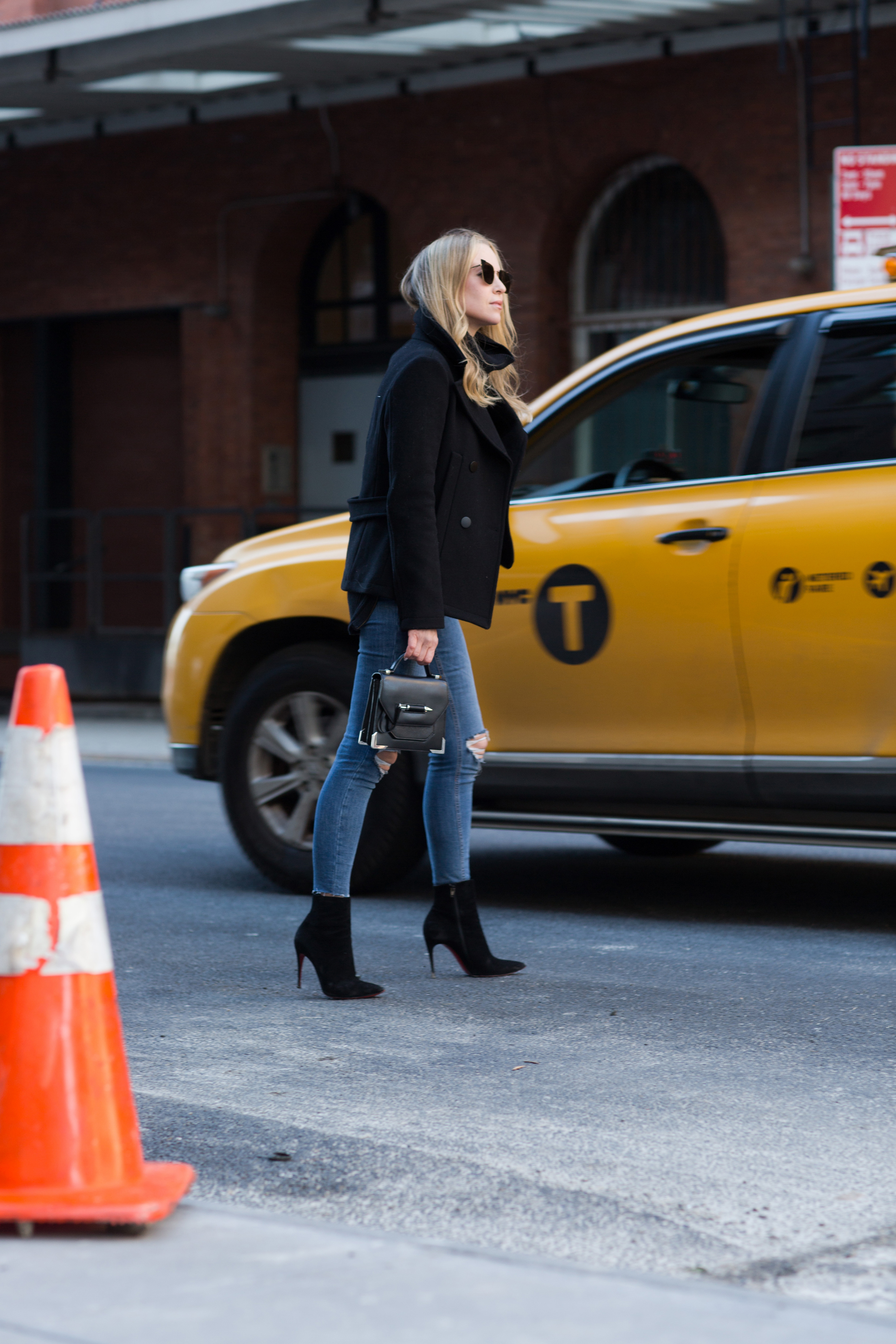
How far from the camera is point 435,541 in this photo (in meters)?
4.83

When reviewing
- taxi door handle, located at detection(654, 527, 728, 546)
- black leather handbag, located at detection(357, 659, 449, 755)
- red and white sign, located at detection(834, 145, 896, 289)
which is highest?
Result: red and white sign, located at detection(834, 145, 896, 289)

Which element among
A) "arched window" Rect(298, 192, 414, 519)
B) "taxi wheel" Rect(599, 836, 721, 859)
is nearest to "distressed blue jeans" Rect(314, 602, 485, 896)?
"taxi wheel" Rect(599, 836, 721, 859)

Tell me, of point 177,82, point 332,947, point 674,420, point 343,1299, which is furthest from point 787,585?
point 177,82

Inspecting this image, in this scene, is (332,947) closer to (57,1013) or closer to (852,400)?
(57,1013)

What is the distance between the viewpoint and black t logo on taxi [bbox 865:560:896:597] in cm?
559

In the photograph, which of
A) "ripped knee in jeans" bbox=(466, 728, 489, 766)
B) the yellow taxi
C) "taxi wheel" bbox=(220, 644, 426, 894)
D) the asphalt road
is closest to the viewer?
the asphalt road

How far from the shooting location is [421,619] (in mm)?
4805

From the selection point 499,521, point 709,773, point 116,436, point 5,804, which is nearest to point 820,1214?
point 5,804

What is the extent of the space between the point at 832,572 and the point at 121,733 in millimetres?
10744

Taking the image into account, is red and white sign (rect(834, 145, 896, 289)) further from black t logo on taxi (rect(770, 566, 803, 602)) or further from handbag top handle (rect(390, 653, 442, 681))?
handbag top handle (rect(390, 653, 442, 681))

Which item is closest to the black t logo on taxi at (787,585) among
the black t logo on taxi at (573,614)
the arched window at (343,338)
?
the black t logo on taxi at (573,614)

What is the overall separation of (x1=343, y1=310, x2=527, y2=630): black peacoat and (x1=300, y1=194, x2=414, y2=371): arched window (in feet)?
44.4

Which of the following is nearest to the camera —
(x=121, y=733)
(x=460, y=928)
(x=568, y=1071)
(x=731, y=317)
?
(x=568, y=1071)

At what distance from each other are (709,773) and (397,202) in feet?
41.8
